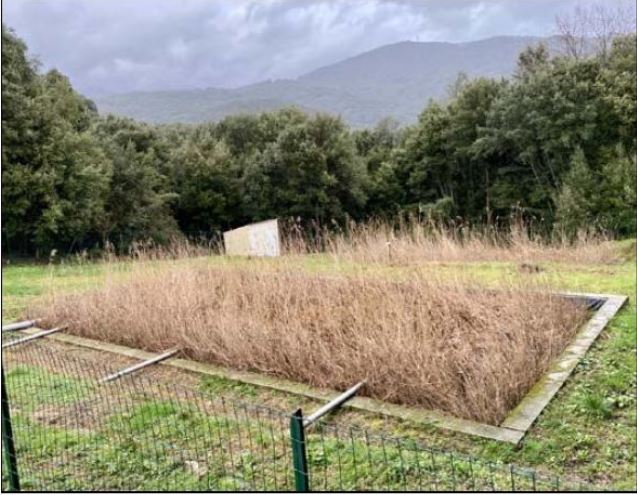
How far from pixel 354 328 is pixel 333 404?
34.3 inches

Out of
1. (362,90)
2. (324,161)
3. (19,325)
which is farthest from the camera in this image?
(324,161)

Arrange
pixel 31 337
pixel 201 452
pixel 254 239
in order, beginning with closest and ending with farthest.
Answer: pixel 201 452
pixel 31 337
pixel 254 239

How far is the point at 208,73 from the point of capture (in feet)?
15.0

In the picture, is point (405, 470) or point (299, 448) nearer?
point (299, 448)

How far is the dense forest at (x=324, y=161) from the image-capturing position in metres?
12.3

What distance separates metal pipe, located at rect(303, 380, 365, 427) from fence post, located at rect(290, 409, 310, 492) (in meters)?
0.77

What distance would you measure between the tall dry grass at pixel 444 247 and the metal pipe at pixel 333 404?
282 centimetres

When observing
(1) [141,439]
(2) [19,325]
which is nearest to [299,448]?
(1) [141,439]

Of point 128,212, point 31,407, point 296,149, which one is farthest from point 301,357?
point 296,149

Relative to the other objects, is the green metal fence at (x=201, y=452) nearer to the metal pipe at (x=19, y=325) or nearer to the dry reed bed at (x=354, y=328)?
the dry reed bed at (x=354, y=328)

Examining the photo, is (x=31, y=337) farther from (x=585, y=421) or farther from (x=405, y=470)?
(x=585, y=421)

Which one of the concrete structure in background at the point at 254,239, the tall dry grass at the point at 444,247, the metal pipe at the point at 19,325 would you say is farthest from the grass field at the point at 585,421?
the concrete structure in background at the point at 254,239

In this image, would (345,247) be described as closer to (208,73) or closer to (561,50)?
(208,73)

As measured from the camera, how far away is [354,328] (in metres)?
3.67
